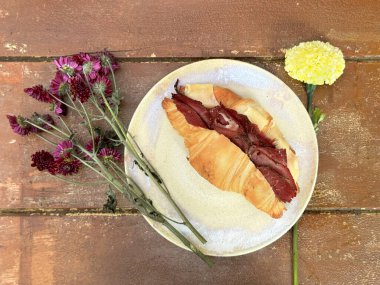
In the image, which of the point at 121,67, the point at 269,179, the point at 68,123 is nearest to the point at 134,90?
the point at 121,67

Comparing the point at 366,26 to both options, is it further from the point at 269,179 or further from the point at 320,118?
the point at 269,179

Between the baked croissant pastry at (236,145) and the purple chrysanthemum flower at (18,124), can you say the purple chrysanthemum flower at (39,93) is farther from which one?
the baked croissant pastry at (236,145)

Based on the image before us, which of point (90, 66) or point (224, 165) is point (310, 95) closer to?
point (224, 165)

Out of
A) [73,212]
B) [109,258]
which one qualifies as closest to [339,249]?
[109,258]

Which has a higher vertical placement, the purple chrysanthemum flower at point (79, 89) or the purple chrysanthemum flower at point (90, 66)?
the purple chrysanthemum flower at point (90, 66)

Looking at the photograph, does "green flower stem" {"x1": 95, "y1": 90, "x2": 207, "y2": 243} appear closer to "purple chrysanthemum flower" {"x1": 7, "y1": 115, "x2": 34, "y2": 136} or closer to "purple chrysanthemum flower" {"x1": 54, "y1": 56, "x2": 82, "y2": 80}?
"purple chrysanthemum flower" {"x1": 54, "y1": 56, "x2": 82, "y2": 80}

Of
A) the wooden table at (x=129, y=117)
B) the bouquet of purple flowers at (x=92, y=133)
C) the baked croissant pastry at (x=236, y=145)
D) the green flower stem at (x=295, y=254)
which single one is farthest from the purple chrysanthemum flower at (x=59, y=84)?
the green flower stem at (x=295, y=254)

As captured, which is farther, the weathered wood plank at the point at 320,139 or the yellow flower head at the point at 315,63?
the weathered wood plank at the point at 320,139
